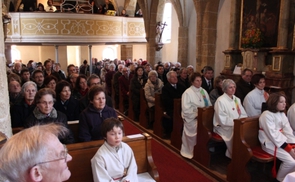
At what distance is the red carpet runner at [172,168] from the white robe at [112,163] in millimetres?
1530

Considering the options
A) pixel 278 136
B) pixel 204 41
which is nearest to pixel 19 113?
pixel 278 136


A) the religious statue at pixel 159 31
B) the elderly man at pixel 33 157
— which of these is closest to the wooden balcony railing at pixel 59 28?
the religious statue at pixel 159 31

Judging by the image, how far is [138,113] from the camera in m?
6.84

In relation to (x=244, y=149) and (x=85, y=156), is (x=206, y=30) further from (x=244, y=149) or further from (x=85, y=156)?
(x=85, y=156)

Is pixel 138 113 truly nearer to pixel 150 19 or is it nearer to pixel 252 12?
pixel 252 12

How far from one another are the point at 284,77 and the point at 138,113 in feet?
12.1

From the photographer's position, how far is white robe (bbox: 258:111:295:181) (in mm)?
3348

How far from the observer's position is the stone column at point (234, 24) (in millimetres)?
7258

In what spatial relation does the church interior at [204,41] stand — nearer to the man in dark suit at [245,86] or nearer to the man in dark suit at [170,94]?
the man in dark suit at [170,94]

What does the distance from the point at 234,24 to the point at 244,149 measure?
4894mm

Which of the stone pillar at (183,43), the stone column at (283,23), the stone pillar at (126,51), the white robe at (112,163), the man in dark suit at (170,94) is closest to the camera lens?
the white robe at (112,163)

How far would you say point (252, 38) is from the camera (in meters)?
6.66

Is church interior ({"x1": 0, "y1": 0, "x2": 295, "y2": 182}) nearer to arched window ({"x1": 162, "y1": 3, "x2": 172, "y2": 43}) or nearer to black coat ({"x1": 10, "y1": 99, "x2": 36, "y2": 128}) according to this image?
arched window ({"x1": 162, "y1": 3, "x2": 172, "y2": 43})

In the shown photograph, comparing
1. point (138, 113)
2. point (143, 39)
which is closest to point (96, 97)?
point (138, 113)
